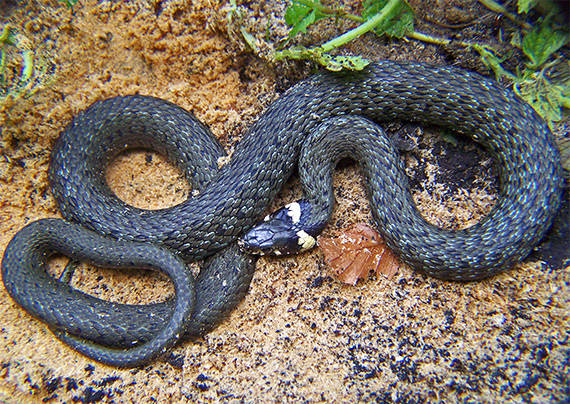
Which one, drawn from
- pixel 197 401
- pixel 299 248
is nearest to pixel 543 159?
pixel 299 248

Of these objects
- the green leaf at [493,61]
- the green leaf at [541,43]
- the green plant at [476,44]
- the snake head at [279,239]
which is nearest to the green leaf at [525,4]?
the green plant at [476,44]

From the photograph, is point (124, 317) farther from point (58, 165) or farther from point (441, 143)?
point (441, 143)

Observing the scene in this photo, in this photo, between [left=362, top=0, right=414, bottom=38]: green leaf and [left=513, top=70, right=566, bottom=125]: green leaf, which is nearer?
[left=513, top=70, right=566, bottom=125]: green leaf

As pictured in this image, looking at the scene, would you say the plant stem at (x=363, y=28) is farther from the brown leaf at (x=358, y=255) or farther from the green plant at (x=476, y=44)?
the brown leaf at (x=358, y=255)

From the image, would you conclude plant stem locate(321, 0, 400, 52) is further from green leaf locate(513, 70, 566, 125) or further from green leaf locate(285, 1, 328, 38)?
green leaf locate(513, 70, 566, 125)

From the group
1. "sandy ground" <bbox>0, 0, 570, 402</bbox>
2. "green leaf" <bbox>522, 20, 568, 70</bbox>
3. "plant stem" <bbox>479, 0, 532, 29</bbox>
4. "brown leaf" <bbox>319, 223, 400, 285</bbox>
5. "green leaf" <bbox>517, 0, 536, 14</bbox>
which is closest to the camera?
"sandy ground" <bbox>0, 0, 570, 402</bbox>

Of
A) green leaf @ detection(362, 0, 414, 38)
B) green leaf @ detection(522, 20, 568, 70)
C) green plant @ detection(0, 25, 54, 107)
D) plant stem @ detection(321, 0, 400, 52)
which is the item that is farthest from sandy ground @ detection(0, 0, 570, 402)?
green leaf @ detection(522, 20, 568, 70)

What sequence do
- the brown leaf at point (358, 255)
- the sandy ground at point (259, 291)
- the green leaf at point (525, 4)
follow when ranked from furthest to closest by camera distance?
the brown leaf at point (358, 255) → the green leaf at point (525, 4) → the sandy ground at point (259, 291)

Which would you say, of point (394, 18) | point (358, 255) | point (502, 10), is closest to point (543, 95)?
point (502, 10)
